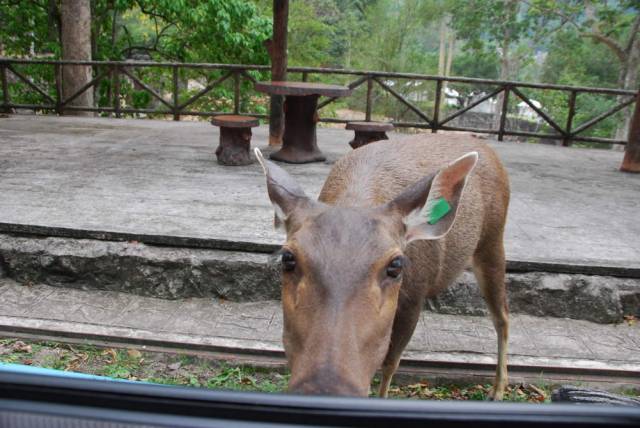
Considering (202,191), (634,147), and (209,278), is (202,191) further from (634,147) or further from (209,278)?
(634,147)

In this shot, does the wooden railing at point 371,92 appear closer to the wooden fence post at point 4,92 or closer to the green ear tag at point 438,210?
the wooden fence post at point 4,92

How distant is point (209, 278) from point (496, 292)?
2.24 meters

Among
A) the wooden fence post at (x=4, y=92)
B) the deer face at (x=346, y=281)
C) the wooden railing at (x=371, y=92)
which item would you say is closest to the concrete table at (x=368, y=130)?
the wooden railing at (x=371, y=92)

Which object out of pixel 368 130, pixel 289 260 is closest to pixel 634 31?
pixel 368 130

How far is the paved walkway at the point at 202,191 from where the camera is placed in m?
4.79

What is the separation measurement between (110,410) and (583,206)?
6.35 meters

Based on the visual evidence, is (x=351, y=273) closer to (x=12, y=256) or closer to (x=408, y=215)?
(x=408, y=215)

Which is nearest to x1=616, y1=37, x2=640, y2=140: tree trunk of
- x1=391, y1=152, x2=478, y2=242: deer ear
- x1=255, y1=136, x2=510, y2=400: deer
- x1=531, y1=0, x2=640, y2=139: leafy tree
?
x1=531, y1=0, x2=640, y2=139: leafy tree

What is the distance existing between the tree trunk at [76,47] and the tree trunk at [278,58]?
581 centimetres

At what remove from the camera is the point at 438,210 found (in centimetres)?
239

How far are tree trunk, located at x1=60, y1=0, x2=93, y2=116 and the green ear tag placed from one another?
11.7m

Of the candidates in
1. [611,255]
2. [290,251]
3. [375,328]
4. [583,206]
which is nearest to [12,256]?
[290,251]

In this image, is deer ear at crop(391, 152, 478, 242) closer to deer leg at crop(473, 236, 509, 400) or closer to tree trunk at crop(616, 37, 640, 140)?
deer leg at crop(473, 236, 509, 400)

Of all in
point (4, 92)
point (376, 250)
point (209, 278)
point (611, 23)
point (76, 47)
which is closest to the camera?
point (376, 250)
